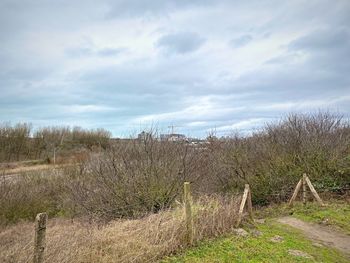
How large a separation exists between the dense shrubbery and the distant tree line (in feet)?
61.8

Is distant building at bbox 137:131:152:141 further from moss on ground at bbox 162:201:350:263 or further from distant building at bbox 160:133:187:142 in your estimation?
moss on ground at bbox 162:201:350:263

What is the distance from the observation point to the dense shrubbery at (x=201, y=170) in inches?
553

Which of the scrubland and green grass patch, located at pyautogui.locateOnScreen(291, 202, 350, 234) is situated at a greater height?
the scrubland

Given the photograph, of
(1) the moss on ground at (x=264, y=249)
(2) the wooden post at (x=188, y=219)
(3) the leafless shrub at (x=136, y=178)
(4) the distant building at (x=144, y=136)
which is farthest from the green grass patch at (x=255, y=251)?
(4) the distant building at (x=144, y=136)

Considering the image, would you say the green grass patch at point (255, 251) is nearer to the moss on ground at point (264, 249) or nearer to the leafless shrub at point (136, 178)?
the moss on ground at point (264, 249)

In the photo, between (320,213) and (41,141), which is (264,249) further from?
(41,141)

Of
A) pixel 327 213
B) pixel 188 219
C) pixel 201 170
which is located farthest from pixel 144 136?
pixel 327 213

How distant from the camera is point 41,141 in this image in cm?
4462

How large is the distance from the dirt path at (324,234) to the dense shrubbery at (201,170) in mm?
4765

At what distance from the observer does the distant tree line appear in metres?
41.0

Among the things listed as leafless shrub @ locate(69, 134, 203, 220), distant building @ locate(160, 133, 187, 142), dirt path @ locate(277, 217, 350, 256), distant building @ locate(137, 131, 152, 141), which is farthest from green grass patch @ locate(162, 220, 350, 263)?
distant building @ locate(160, 133, 187, 142)

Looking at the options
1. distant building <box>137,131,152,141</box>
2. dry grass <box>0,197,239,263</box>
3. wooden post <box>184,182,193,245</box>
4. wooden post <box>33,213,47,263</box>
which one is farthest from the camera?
distant building <box>137,131,152,141</box>

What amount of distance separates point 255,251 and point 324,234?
3567mm

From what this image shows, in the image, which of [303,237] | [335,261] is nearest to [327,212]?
[303,237]
